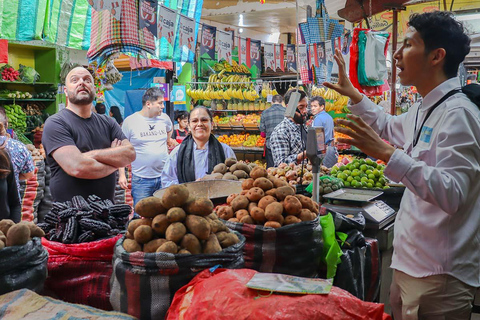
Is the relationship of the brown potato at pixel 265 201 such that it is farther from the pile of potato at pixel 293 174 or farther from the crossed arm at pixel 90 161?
the pile of potato at pixel 293 174

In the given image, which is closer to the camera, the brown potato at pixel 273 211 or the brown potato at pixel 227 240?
the brown potato at pixel 227 240

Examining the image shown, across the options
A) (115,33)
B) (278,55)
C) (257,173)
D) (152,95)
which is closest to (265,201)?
(257,173)

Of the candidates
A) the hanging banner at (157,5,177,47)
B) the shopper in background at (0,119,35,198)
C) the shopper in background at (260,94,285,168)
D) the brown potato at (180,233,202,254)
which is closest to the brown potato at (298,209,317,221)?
the brown potato at (180,233,202,254)

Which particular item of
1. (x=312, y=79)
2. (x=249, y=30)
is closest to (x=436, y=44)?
(x=312, y=79)

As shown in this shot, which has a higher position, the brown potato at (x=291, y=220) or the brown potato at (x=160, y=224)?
the brown potato at (x=160, y=224)

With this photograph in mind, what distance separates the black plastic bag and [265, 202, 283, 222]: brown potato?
1038mm

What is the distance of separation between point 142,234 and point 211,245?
0.28 metres

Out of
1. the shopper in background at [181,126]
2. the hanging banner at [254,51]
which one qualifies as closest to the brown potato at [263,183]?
the shopper in background at [181,126]

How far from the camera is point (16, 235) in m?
1.79

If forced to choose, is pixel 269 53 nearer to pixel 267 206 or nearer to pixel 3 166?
pixel 3 166

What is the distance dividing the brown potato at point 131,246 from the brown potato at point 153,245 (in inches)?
1.1

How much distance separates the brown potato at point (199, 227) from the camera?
5.86 ft

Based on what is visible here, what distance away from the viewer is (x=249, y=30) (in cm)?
1599

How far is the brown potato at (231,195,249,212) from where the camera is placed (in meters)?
2.39
